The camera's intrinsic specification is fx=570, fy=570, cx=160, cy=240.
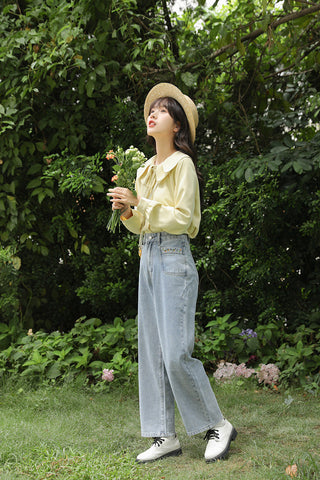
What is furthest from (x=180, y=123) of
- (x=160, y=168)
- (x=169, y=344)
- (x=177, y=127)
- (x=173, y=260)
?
(x=169, y=344)

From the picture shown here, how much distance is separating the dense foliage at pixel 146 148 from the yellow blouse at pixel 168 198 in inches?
51.2

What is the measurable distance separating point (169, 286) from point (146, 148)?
220 cm

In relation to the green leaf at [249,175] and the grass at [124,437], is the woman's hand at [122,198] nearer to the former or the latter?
the grass at [124,437]

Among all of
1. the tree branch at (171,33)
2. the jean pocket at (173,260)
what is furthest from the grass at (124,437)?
the tree branch at (171,33)

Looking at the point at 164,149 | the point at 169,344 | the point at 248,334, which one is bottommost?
the point at 248,334

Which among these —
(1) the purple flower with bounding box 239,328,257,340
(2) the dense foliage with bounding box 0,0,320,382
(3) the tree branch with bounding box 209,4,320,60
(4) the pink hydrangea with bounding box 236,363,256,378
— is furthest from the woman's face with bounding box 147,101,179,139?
(1) the purple flower with bounding box 239,328,257,340

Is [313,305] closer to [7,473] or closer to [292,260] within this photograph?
[292,260]

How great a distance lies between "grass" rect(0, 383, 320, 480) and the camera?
2467 mm

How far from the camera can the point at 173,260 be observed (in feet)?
8.70

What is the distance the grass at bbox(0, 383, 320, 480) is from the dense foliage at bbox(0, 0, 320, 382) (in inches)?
27.8

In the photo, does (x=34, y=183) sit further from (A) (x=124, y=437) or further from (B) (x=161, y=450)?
(B) (x=161, y=450)

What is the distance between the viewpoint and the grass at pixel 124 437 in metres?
2.47

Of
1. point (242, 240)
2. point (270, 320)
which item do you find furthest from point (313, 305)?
point (242, 240)

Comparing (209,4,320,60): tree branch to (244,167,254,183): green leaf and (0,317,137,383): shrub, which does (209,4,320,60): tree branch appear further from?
(0,317,137,383): shrub
